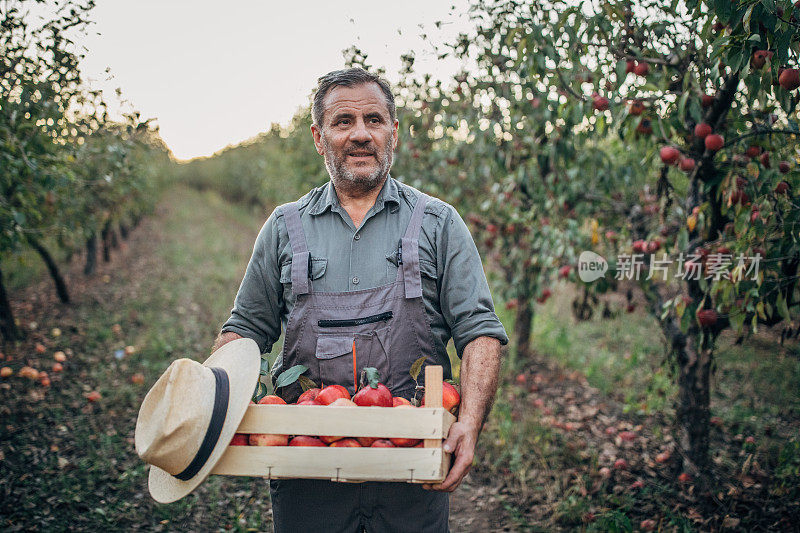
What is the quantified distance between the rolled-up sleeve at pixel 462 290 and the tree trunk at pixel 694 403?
2272mm

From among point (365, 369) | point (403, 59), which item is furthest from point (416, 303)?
point (403, 59)

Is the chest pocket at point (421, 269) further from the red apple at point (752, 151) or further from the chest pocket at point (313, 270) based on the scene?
the red apple at point (752, 151)

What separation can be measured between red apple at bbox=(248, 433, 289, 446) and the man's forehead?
113 centimetres

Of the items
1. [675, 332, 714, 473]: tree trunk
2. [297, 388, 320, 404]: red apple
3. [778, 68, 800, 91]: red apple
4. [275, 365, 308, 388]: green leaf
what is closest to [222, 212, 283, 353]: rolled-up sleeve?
[275, 365, 308, 388]: green leaf

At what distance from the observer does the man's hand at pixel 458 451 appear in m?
1.51

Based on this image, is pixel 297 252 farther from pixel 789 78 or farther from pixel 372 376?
pixel 789 78

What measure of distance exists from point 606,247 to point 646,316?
501 cm

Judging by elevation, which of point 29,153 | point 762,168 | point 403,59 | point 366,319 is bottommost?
point 366,319

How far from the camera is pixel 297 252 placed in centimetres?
195

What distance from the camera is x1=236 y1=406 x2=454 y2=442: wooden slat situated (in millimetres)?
1444

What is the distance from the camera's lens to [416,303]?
1.87 metres

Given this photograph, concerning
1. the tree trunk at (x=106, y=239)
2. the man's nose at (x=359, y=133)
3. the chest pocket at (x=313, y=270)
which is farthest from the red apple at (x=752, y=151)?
the tree trunk at (x=106, y=239)

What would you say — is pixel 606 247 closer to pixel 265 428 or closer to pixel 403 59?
pixel 403 59

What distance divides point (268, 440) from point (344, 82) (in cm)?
124
